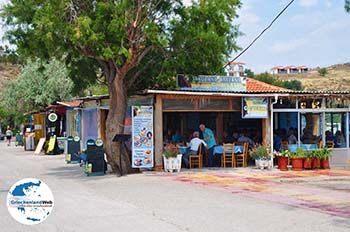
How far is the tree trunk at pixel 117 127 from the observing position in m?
19.4

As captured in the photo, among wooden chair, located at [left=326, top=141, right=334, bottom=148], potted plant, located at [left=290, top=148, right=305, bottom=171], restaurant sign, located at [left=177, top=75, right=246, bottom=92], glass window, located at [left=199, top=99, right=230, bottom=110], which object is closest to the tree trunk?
restaurant sign, located at [left=177, top=75, right=246, bottom=92]

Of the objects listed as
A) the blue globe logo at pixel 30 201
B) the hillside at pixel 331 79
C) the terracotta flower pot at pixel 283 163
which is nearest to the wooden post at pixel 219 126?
the terracotta flower pot at pixel 283 163

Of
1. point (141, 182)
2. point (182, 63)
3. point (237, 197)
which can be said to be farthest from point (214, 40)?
point (237, 197)

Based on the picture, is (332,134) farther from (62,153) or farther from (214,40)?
(62,153)

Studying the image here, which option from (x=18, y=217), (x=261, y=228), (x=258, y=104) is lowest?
(x=261, y=228)

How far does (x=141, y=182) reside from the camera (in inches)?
663

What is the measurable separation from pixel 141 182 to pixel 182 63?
491 cm

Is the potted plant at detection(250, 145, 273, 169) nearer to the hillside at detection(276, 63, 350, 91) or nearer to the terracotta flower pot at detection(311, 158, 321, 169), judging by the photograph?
the terracotta flower pot at detection(311, 158, 321, 169)

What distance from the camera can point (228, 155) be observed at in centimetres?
2152

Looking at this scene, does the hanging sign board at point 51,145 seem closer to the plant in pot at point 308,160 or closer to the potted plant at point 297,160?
the potted plant at point 297,160

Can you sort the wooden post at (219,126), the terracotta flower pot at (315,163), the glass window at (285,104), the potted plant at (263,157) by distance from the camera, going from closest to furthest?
1. the terracotta flower pot at (315,163)
2. the potted plant at (263,157)
3. the glass window at (285,104)
4. the wooden post at (219,126)

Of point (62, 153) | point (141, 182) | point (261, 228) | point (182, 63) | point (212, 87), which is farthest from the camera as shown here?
point (62, 153)

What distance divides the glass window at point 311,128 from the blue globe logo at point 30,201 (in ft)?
64.0

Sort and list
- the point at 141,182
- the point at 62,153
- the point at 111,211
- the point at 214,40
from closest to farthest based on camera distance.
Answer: the point at 111,211
the point at 141,182
the point at 214,40
the point at 62,153
